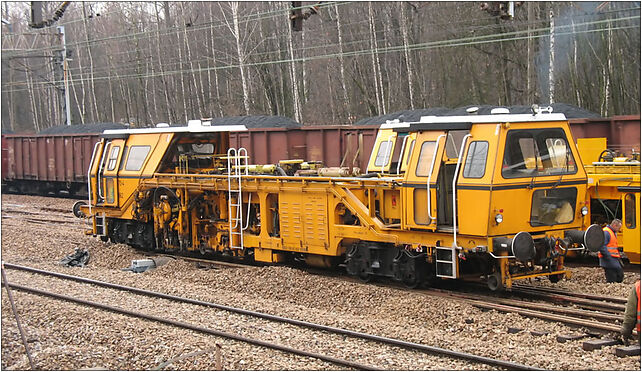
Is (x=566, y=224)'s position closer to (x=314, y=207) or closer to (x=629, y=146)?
(x=314, y=207)

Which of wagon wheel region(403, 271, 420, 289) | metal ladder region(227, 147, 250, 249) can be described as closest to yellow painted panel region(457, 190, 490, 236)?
wagon wheel region(403, 271, 420, 289)

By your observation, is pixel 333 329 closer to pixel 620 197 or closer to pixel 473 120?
pixel 473 120

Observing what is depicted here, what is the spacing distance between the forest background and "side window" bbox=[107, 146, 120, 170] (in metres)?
8.04

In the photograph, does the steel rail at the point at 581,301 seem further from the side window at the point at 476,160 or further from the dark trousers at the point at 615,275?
the side window at the point at 476,160

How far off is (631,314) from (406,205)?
407 cm

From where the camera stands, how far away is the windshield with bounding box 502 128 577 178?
10586 millimetres

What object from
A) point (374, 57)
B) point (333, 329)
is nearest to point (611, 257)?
point (333, 329)

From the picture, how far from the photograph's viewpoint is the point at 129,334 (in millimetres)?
9281

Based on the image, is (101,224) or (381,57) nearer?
(101,224)

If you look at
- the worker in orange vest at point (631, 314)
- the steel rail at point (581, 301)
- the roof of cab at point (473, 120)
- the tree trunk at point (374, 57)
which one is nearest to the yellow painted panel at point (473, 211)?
the roof of cab at point (473, 120)

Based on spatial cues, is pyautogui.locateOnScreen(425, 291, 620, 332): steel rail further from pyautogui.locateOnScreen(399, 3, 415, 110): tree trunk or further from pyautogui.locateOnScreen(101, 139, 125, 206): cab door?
pyautogui.locateOnScreen(399, 3, 415, 110): tree trunk

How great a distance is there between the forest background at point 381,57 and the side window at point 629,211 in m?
11.7

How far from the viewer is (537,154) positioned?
430 inches

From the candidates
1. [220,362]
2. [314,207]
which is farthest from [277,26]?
[220,362]
